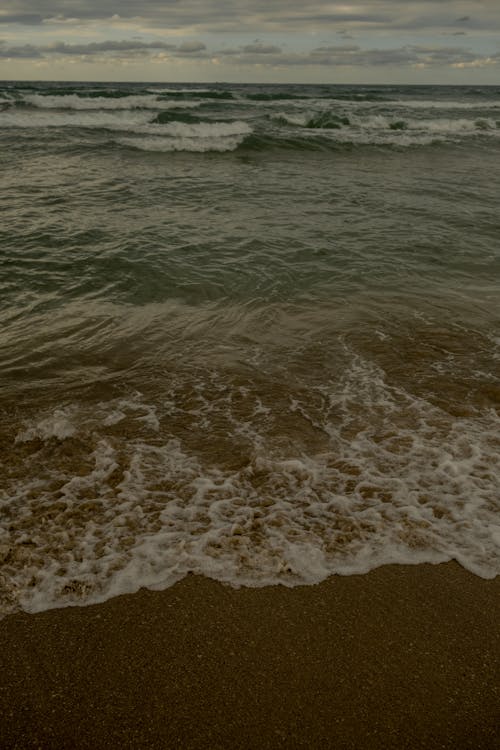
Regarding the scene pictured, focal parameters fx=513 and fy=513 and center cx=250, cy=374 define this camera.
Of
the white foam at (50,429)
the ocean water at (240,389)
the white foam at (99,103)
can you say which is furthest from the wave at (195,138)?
the white foam at (50,429)

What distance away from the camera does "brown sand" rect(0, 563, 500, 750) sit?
7.32 feet

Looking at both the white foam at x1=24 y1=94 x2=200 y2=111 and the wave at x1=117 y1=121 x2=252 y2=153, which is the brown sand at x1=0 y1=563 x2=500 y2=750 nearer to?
the wave at x1=117 y1=121 x2=252 y2=153

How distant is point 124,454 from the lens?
3.98 m

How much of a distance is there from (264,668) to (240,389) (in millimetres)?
2758

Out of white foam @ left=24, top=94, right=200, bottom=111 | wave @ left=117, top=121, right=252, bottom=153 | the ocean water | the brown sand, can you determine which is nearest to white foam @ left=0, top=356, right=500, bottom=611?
the ocean water

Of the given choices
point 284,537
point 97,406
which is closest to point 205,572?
point 284,537

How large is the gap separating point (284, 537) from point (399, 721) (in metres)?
1.19

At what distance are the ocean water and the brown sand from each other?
184 millimetres

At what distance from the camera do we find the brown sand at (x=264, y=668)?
223 centimetres

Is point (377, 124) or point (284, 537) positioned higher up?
point (377, 124)

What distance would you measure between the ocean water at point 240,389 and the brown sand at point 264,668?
0.18 m

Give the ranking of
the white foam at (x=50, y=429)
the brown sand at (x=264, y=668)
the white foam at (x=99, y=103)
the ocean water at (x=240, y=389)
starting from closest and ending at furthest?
the brown sand at (x=264, y=668) < the ocean water at (x=240, y=389) < the white foam at (x=50, y=429) < the white foam at (x=99, y=103)

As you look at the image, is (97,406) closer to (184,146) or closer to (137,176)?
(137,176)

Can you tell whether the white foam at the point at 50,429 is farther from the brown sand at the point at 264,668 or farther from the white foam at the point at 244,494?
the brown sand at the point at 264,668
